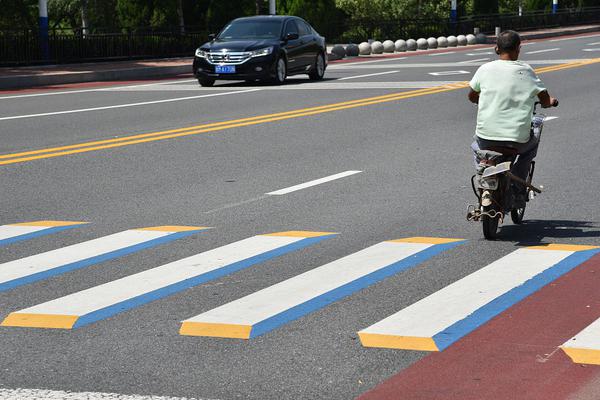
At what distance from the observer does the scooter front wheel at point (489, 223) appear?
825cm

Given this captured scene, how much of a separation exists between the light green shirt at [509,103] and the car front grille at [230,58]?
1739cm

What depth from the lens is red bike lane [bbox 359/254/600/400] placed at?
4.90 meters

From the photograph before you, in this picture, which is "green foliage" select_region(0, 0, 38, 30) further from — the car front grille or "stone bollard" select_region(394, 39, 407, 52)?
the car front grille

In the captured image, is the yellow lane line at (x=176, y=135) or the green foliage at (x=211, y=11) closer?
the yellow lane line at (x=176, y=135)

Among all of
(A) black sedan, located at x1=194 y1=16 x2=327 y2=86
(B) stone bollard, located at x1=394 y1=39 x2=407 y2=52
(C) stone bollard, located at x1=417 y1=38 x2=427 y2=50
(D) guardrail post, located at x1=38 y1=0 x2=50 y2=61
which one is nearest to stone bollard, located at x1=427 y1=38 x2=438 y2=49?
(C) stone bollard, located at x1=417 y1=38 x2=427 y2=50

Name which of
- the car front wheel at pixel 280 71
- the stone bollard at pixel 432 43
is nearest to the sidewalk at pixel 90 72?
the car front wheel at pixel 280 71

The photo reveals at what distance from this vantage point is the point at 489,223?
8.30 m

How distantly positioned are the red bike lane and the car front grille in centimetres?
1960

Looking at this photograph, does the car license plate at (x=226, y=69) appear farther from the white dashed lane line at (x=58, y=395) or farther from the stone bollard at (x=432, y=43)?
the stone bollard at (x=432, y=43)

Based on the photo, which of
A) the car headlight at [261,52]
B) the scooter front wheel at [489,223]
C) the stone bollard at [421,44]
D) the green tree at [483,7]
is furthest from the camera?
the green tree at [483,7]

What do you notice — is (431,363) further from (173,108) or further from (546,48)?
(546,48)

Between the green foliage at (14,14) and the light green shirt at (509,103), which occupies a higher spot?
the light green shirt at (509,103)

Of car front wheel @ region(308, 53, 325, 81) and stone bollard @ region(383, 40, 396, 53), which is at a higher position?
car front wheel @ region(308, 53, 325, 81)

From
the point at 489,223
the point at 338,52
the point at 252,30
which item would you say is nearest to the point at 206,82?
the point at 252,30
